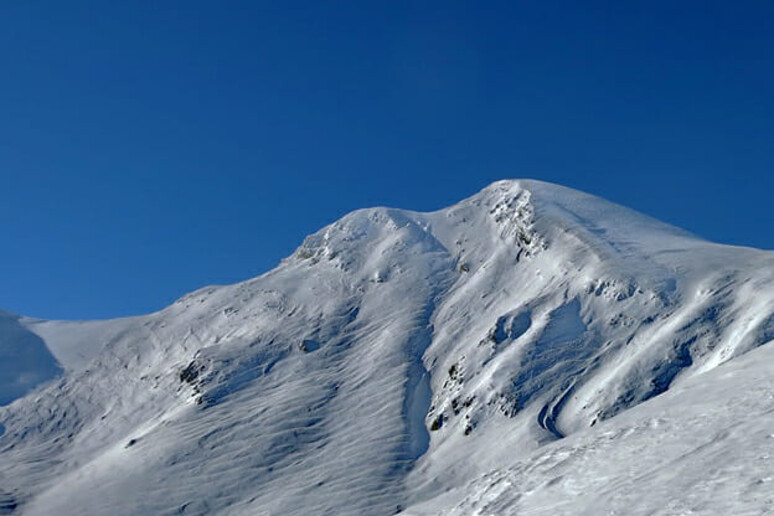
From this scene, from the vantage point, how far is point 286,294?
247 feet

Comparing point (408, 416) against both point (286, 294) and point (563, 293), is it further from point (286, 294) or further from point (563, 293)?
point (286, 294)

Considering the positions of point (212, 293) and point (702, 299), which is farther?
point (212, 293)

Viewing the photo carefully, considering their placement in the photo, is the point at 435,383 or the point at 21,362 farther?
the point at 21,362

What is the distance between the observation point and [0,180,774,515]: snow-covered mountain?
31.1 meters

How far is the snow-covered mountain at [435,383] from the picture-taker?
31.1 meters

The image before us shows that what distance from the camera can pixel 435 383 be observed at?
57.3 metres

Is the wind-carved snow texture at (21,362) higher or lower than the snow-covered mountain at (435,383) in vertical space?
higher

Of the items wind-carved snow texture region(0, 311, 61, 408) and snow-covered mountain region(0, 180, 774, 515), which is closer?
snow-covered mountain region(0, 180, 774, 515)

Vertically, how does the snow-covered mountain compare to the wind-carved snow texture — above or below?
below

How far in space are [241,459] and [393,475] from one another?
9717mm

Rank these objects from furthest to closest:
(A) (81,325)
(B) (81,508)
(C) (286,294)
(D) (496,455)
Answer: (A) (81,325)
(C) (286,294)
(B) (81,508)
(D) (496,455)

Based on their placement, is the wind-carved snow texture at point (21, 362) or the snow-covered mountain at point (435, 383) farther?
the wind-carved snow texture at point (21, 362)

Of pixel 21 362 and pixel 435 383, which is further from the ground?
pixel 21 362

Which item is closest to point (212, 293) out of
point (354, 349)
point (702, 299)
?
point (354, 349)
